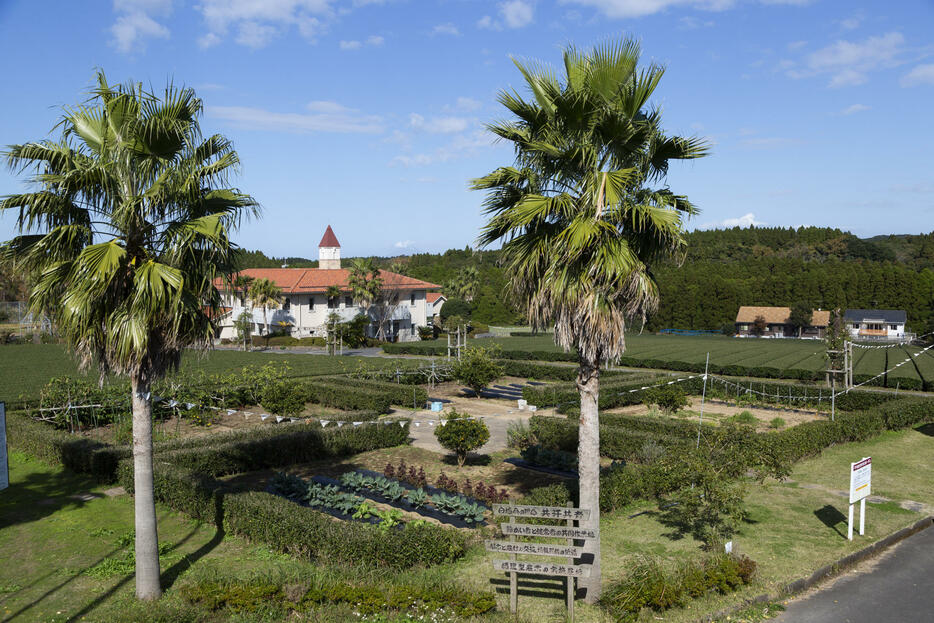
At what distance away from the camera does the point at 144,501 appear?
858cm

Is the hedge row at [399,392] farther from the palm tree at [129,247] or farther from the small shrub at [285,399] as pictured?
the palm tree at [129,247]

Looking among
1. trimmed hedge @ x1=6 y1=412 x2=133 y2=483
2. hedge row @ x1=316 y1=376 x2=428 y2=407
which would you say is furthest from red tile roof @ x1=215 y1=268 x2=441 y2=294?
trimmed hedge @ x1=6 y1=412 x2=133 y2=483

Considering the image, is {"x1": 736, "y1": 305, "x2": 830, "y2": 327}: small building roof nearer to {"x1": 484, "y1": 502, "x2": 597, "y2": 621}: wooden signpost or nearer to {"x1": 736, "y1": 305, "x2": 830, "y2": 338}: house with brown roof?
{"x1": 736, "y1": 305, "x2": 830, "y2": 338}: house with brown roof

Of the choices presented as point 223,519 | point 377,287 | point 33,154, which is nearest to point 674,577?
point 223,519

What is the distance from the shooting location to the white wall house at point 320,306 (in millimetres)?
58938

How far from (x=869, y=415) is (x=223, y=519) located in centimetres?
1944

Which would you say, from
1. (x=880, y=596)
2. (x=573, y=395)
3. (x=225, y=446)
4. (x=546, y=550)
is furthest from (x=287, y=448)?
(x=880, y=596)

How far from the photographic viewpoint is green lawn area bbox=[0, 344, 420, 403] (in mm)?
30141

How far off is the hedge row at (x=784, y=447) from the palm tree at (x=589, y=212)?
3118mm

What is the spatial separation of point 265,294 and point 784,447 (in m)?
47.6

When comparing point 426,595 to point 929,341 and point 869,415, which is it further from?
point 929,341

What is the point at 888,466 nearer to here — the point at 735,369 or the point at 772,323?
the point at 735,369

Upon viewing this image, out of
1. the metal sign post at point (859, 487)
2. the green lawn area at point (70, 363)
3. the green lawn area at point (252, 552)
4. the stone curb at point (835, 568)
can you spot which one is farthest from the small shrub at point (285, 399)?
the metal sign post at point (859, 487)

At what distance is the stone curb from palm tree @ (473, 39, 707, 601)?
1.95 m
